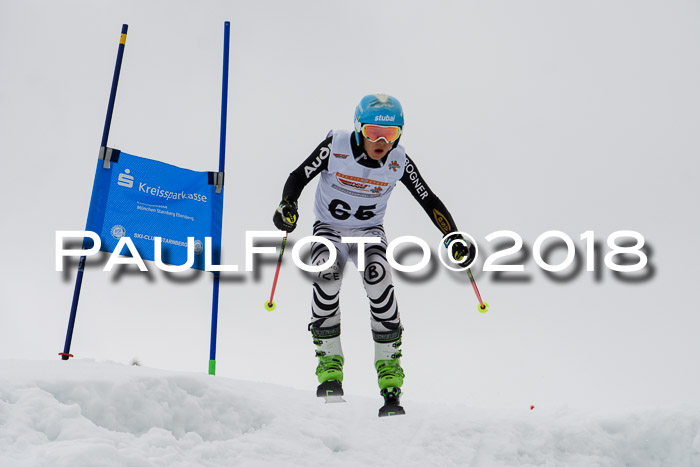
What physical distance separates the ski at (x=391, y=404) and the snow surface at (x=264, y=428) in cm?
20

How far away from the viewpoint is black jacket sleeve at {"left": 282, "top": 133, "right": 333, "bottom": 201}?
516cm

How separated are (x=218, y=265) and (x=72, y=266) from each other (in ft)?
5.45

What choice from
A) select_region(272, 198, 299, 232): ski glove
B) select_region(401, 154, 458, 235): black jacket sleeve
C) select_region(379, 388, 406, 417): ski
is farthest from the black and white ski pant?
select_region(401, 154, 458, 235): black jacket sleeve

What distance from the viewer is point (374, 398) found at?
6062 millimetres

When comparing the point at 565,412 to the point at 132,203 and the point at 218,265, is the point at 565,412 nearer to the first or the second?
the point at 218,265

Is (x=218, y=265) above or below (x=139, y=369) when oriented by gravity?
above

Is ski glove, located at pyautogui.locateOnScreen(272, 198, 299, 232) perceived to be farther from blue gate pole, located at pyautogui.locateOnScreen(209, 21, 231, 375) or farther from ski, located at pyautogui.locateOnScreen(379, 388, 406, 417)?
blue gate pole, located at pyautogui.locateOnScreen(209, 21, 231, 375)

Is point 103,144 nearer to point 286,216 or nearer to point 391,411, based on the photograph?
point 286,216

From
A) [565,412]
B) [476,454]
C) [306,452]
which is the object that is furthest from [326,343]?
[565,412]

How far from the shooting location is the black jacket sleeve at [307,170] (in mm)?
5156

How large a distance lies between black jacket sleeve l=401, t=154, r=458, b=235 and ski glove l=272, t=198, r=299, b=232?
1137mm

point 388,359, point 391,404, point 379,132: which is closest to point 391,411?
point 391,404

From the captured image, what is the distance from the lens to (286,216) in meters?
5.02

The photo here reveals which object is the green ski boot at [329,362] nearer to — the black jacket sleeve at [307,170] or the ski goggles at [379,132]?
the black jacket sleeve at [307,170]
